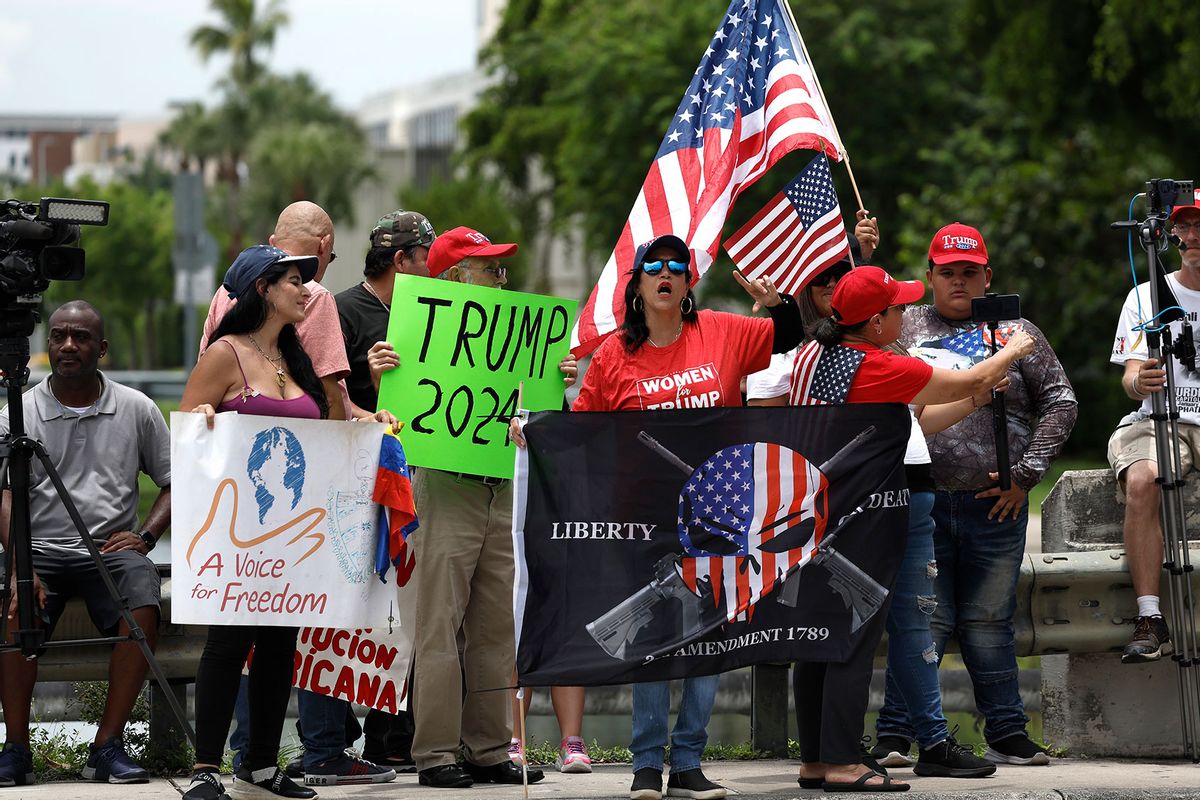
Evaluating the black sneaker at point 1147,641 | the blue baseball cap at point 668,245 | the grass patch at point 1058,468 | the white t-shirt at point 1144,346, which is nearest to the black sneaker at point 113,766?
the blue baseball cap at point 668,245

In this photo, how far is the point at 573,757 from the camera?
7.44 m

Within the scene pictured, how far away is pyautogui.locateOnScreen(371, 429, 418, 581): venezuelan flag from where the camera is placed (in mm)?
6602

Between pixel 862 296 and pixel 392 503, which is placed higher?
pixel 862 296

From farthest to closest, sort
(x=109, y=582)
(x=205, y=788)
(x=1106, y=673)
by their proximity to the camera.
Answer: (x=1106, y=673)
(x=109, y=582)
(x=205, y=788)

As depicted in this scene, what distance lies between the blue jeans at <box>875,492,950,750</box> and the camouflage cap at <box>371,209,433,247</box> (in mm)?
2265

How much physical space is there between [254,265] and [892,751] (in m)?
3.17

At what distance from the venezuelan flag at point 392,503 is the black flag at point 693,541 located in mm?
457

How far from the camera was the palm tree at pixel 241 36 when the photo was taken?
3430 inches

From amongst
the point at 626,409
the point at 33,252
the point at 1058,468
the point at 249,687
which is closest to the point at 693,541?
the point at 626,409

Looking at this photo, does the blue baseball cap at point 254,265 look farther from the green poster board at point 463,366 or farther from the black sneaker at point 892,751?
the black sneaker at point 892,751

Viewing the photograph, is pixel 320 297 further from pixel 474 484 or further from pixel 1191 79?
pixel 1191 79

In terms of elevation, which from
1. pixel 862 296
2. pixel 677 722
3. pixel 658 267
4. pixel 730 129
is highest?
pixel 730 129

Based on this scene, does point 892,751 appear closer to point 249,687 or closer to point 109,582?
point 249,687

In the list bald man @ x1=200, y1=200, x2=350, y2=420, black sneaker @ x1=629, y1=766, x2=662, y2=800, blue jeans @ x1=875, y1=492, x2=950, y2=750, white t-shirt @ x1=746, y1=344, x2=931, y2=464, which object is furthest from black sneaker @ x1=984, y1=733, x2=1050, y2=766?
bald man @ x1=200, y1=200, x2=350, y2=420
